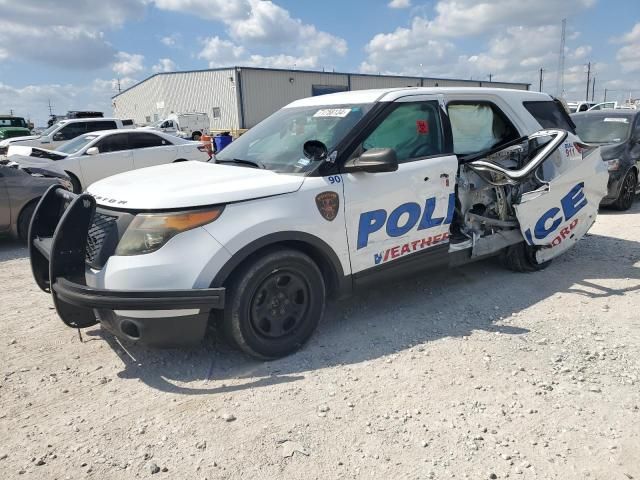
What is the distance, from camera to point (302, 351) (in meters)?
3.57

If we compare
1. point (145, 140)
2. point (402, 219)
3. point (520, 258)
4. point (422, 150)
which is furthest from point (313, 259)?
point (145, 140)

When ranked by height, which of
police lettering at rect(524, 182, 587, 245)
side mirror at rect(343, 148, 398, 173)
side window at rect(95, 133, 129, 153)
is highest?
side window at rect(95, 133, 129, 153)

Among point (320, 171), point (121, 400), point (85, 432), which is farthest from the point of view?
point (320, 171)

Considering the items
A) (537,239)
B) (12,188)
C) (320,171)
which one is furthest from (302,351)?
(12,188)

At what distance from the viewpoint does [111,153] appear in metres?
10.6

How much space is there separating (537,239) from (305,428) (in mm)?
3392

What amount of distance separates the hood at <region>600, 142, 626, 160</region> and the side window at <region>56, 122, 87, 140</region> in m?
15.1

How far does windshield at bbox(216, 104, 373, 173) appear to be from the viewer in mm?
3680

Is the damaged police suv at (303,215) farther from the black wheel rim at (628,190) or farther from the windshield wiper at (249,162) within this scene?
the black wheel rim at (628,190)

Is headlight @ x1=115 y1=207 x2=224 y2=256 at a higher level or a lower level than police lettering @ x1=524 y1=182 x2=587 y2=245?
higher

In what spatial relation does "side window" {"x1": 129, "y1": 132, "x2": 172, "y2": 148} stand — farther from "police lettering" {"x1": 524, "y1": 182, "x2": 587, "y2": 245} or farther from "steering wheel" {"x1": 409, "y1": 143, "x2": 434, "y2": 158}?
"police lettering" {"x1": 524, "y1": 182, "x2": 587, "y2": 245}

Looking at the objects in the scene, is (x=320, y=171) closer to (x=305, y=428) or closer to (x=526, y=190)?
(x=305, y=428)

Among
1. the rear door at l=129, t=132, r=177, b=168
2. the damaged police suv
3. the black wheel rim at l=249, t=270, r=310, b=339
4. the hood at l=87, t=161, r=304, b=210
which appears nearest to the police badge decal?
A: the damaged police suv

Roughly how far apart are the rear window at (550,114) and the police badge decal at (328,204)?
2.76 meters
